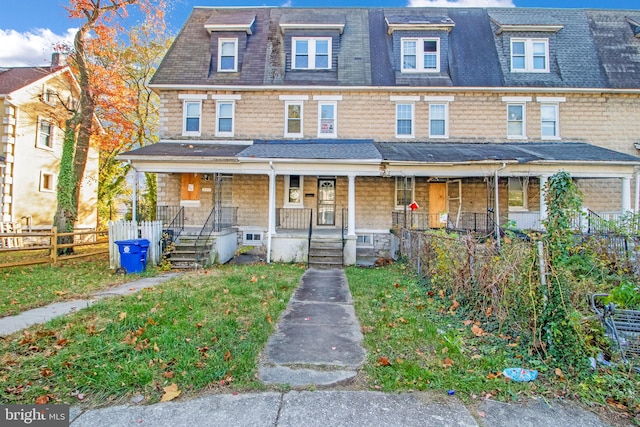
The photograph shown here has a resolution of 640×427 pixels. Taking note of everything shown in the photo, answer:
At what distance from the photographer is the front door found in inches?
583

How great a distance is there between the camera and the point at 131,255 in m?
9.68

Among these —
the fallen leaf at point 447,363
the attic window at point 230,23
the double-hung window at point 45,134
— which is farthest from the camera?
the double-hung window at point 45,134

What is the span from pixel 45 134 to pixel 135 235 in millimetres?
14173

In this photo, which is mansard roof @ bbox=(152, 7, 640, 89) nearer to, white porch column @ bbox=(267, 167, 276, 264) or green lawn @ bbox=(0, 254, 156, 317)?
white porch column @ bbox=(267, 167, 276, 264)

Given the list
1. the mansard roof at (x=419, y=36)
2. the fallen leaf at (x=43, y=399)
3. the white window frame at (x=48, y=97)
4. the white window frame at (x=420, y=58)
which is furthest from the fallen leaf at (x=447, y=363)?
the white window frame at (x=48, y=97)

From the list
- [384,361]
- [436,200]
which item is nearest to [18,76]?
[436,200]

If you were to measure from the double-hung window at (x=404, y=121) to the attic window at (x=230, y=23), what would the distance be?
7948mm

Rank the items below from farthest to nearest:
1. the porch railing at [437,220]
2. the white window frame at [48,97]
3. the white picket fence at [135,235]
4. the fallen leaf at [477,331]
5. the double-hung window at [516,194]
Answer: the white window frame at [48,97] < the double-hung window at [516,194] < the porch railing at [437,220] < the white picket fence at [135,235] < the fallen leaf at [477,331]

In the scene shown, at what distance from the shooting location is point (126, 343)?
4117 mm

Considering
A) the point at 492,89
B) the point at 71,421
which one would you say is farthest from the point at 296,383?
the point at 492,89

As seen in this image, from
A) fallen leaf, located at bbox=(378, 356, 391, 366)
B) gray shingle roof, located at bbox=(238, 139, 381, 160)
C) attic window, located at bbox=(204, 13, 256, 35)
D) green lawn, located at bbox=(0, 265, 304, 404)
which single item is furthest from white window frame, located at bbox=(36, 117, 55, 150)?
fallen leaf, located at bbox=(378, 356, 391, 366)

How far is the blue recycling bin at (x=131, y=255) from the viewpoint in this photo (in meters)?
9.63

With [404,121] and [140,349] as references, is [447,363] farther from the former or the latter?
[404,121]

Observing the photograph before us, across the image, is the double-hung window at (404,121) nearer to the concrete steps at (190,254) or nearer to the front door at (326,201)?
the front door at (326,201)
